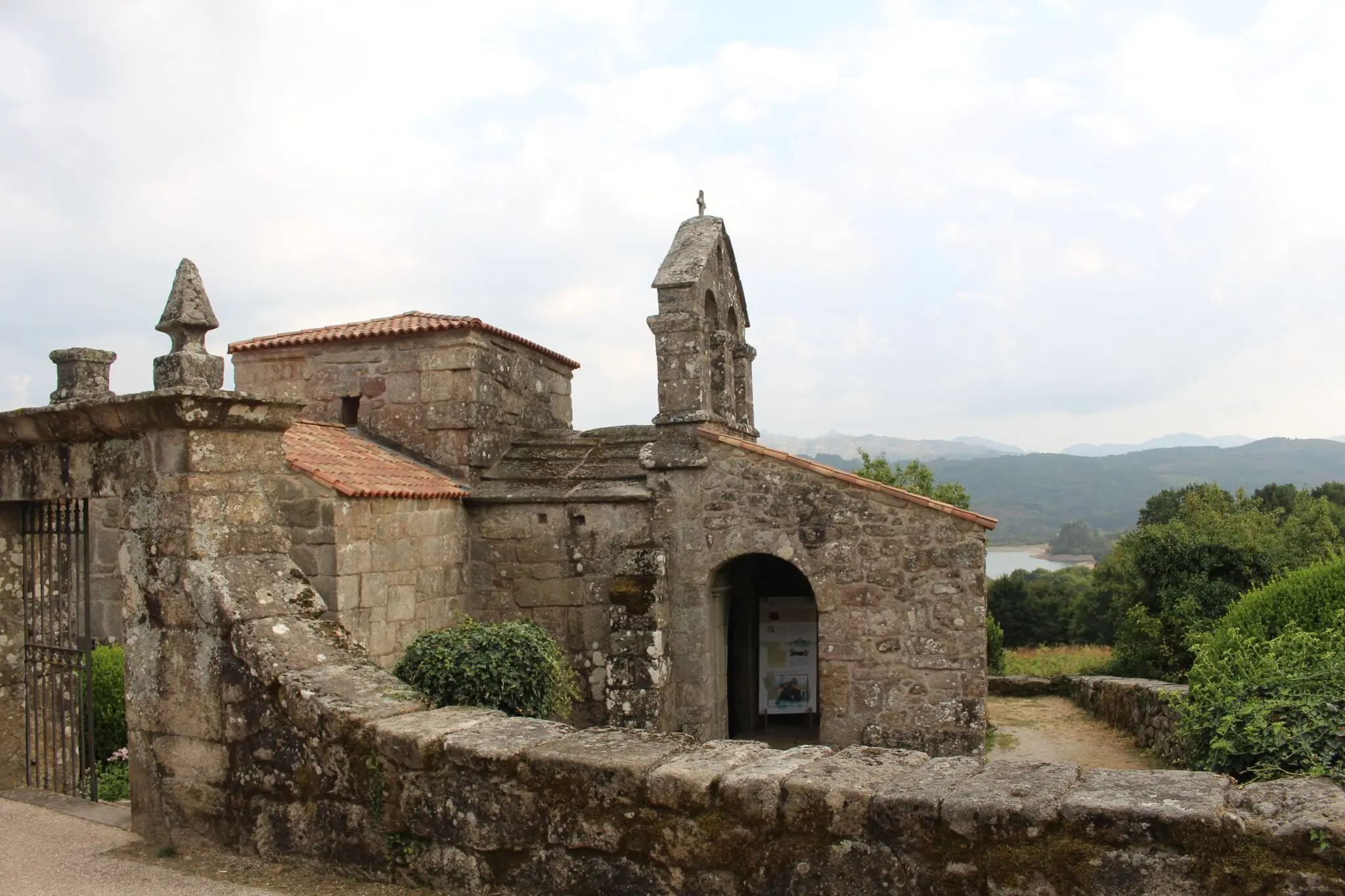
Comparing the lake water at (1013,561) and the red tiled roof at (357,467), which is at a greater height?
the red tiled roof at (357,467)

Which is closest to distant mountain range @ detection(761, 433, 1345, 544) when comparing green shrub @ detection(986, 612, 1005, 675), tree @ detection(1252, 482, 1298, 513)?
tree @ detection(1252, 482, 1298, 513)

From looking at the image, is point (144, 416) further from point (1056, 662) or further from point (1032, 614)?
point (1032, 614)

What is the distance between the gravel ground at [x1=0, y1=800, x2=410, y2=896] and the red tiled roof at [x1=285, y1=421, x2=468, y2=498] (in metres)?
4.78

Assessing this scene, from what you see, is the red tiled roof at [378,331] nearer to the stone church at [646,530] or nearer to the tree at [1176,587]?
the stone church at [646,530]

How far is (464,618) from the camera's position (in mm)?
8883

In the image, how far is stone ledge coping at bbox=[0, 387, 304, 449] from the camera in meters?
4.63

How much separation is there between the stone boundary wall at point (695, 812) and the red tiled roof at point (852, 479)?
6.68 m

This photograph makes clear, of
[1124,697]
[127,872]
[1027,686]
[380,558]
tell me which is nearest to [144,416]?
[127,872]

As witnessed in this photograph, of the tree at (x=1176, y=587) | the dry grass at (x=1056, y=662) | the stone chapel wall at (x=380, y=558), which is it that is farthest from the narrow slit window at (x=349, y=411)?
the tree at (x=1176, y=587)

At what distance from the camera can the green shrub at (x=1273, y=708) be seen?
16.3 ft

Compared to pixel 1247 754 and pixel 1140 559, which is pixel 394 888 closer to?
pixel 1247 754

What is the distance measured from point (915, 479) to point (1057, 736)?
1896 cm

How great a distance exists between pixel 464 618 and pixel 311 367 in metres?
5.67

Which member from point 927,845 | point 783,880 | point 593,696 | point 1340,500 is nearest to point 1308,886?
point 927,845
